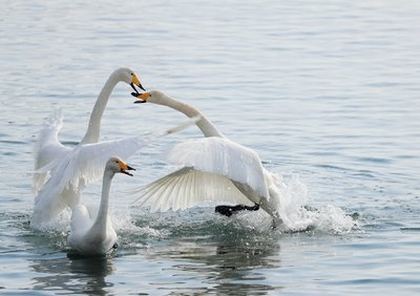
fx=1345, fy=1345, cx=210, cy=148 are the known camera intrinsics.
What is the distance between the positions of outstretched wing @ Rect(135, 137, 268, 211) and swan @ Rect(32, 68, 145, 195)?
81cm

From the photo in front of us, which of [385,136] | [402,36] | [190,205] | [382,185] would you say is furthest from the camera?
[402,36]

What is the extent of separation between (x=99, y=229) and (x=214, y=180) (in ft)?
6.99

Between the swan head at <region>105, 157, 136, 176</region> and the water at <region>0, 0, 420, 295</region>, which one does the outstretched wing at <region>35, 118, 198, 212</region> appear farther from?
the water at <region>0, 0, 420, 295</region>

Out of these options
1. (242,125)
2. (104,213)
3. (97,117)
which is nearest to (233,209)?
(97,117)

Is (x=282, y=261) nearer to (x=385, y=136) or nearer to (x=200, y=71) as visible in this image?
(x=385, y=136)

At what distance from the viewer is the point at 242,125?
17.8 m

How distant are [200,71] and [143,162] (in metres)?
6.33

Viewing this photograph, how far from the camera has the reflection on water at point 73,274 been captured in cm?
1081

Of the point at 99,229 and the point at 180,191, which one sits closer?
the point at 99,229

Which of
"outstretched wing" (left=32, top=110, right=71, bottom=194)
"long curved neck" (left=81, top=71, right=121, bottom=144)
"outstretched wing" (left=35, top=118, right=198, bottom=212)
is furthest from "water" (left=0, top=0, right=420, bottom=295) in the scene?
"long curved neck" (left=81, top=71, right=121, bottom=144)

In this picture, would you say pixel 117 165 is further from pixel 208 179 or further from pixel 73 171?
pixel 208 179

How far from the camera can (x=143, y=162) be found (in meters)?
15.5

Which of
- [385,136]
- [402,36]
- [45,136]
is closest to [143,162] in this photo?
[45,136]

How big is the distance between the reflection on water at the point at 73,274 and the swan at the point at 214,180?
128 cm
